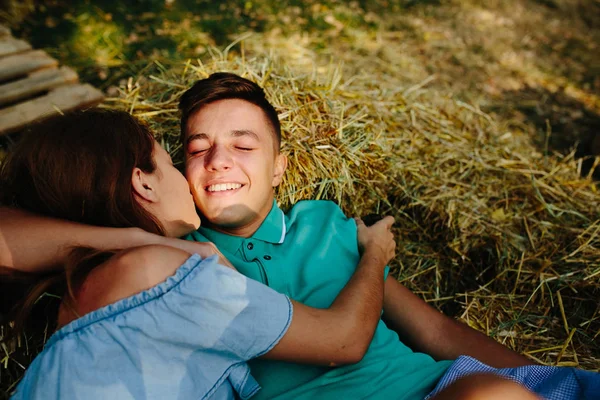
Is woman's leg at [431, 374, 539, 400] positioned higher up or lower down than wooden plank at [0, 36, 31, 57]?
lower down

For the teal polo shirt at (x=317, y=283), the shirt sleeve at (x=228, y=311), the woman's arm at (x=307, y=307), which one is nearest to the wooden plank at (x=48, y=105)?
the teal polo shirt at (x=317, y=283)

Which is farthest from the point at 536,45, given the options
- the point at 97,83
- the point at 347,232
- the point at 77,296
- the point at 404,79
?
the point at 77,296

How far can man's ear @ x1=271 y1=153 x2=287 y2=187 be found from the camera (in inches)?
110

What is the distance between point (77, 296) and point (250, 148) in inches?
47.9

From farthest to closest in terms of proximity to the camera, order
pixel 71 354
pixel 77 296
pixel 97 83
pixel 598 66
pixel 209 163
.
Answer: pixel 598 66 → pixel 97 83 → pixel 209 163 → pixel 77 296 → pixel 71 354

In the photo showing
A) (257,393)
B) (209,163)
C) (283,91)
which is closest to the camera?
(257,393)

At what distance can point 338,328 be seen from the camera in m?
1.89

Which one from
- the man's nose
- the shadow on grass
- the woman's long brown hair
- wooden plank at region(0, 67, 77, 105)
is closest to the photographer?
the woman's long brown hair

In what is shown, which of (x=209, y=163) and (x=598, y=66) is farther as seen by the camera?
(x=598, y=66)

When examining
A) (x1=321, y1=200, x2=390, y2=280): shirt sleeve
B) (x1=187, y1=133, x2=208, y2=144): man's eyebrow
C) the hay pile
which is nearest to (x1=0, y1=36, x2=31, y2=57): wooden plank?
the hay pile

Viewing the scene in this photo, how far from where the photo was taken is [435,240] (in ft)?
11.2

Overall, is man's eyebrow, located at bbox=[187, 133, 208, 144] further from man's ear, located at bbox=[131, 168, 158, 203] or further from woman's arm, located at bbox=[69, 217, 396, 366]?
woman's arm, located at bbox=[69, 217, 396, 366]

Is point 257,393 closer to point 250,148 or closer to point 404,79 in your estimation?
point 250,148

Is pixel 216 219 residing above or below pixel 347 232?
above
